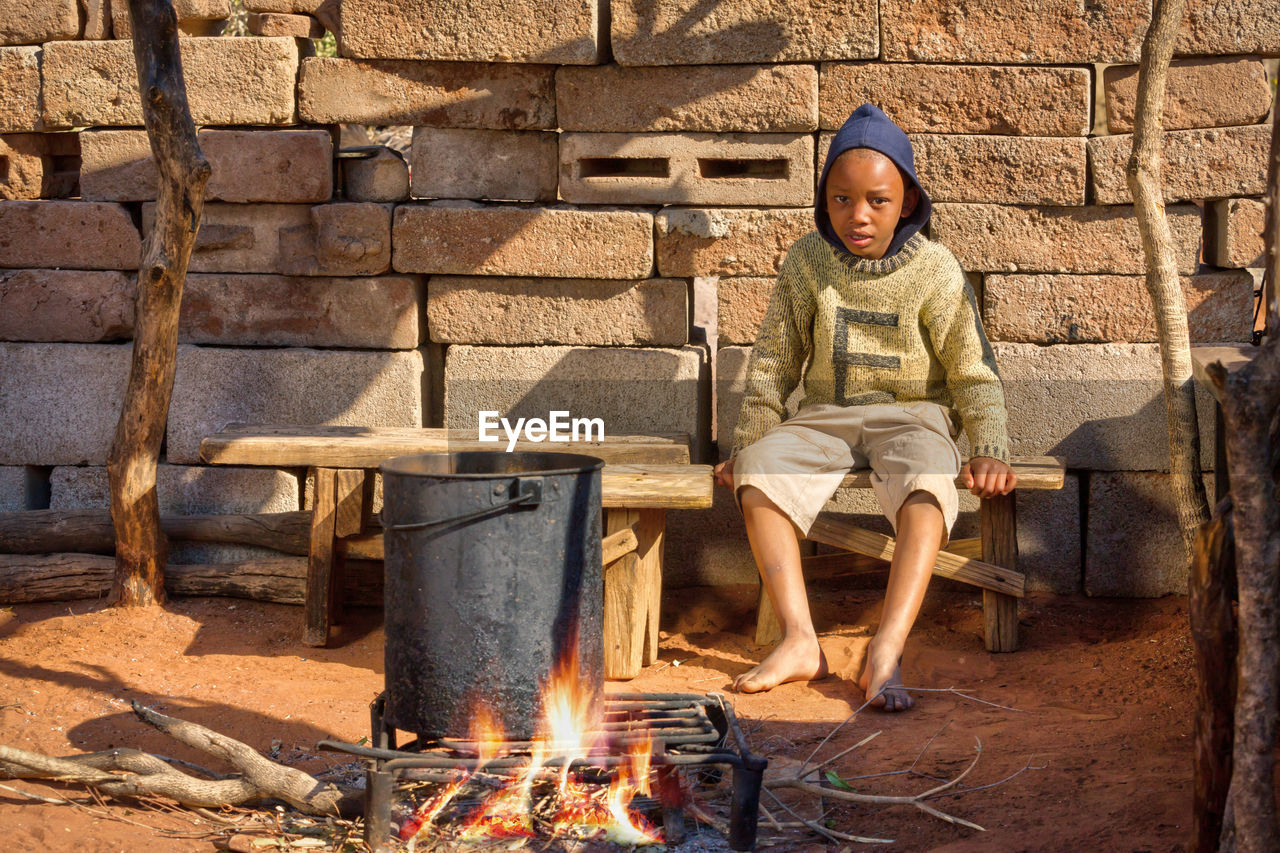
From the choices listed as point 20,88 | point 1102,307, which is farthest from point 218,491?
point 1102,307

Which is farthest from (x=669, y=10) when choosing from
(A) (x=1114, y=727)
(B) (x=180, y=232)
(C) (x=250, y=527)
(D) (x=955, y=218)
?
(A) (x=1114, y=727)

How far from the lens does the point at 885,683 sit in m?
3.75

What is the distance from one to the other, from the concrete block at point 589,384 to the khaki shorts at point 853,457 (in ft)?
2.36

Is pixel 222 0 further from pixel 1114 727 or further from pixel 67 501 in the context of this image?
pixel 1114 727

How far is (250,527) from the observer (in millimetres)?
4961

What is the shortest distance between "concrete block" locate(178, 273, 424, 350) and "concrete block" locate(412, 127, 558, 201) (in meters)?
0.43

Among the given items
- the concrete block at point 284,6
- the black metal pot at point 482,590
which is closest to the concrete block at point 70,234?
the concrete block at point 284,6

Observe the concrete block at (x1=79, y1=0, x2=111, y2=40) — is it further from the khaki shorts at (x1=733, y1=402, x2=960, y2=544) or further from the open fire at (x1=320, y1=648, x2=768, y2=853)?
the open fire at (x1=320, y1=648, x2=768, y2=853)

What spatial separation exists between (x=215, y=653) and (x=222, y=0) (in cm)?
272

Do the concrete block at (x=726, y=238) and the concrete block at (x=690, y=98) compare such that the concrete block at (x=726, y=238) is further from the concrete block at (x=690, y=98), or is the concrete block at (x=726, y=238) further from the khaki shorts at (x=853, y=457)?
the khaki shorts at (x=853, y=457)

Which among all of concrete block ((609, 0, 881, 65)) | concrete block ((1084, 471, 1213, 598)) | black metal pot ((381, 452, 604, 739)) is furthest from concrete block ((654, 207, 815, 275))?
black metal pot ((381, 452, 604, 739))

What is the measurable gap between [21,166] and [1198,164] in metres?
4.91

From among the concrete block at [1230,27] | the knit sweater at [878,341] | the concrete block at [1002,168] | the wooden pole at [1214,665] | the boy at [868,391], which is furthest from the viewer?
the concrete block at [1002,168]

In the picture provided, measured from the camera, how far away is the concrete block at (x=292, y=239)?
494cm
